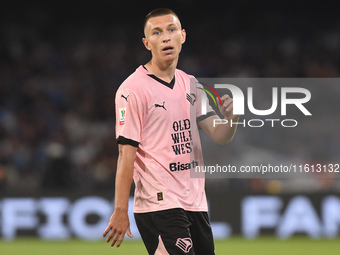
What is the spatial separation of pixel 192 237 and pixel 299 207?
21.5ft

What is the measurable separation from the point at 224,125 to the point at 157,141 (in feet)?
1.81

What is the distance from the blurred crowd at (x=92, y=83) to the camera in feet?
39.6

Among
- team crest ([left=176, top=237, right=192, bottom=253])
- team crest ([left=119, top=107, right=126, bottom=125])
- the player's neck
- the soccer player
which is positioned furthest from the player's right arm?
the player's neck

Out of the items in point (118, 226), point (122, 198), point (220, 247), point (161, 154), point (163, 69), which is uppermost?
point (163, 69)

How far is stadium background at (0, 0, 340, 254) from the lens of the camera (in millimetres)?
10617

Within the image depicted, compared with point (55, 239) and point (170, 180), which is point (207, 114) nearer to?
point (170, 180)

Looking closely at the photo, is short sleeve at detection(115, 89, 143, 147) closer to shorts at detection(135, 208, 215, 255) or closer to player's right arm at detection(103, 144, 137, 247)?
player's right arm at detection(103, 144, 137, 247)

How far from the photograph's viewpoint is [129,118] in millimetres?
4156

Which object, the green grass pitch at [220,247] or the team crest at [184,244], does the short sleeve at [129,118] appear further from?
the green grass pitch at [220,247]

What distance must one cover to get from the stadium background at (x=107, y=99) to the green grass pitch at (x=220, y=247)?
0.33 m

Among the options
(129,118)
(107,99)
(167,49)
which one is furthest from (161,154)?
(107,99)

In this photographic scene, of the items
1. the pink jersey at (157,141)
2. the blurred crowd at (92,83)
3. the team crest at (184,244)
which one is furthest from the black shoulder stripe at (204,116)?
the blurred crowd at (92,83)

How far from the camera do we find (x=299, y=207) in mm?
10539

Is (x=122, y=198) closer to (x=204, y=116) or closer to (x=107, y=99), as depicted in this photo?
(x=204, y=116)
